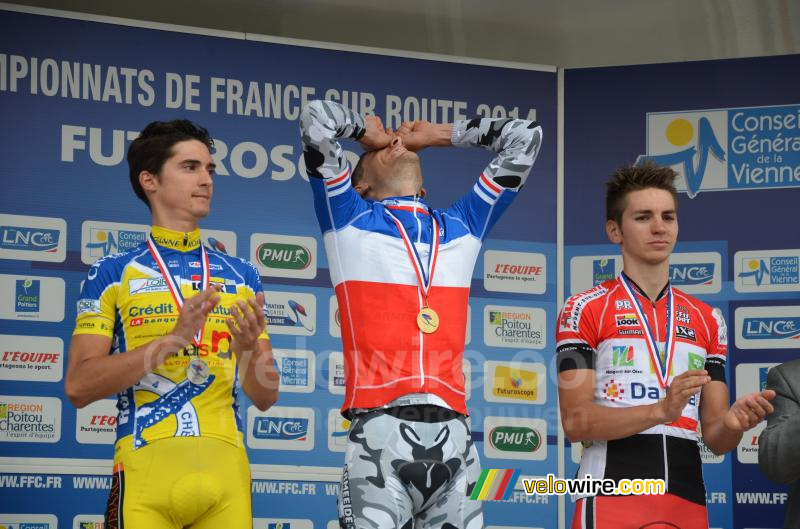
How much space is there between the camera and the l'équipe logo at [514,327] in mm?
5672

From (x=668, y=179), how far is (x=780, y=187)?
6.76 ft

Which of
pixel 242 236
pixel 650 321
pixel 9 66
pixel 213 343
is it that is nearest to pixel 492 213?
pixel 650 321

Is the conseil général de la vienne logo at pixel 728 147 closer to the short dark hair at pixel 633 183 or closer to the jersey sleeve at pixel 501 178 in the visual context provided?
the short dark hair at pixel 633 183

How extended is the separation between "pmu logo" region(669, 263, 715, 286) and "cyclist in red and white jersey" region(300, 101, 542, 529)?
254 cm

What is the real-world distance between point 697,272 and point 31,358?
3.14 metres

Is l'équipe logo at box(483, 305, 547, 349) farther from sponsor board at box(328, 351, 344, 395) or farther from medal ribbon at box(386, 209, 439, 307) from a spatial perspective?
medal ribbon at box(386, 209, 439, 307)

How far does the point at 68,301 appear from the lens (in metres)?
5.13

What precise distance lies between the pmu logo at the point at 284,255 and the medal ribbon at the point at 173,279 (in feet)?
6.10

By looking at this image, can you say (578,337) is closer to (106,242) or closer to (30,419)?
(106,242)

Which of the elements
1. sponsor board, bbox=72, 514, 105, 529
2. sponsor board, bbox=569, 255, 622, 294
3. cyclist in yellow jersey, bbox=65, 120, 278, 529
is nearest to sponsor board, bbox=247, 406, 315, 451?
sponsor board, bbox=72, 514, 105, 529

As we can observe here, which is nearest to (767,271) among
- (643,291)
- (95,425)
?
(643,291)

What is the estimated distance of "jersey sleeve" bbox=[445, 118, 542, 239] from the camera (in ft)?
11.1

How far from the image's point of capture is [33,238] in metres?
5.11

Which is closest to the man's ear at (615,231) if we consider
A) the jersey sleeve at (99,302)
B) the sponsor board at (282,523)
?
the jersey sleeve at (99,302)
